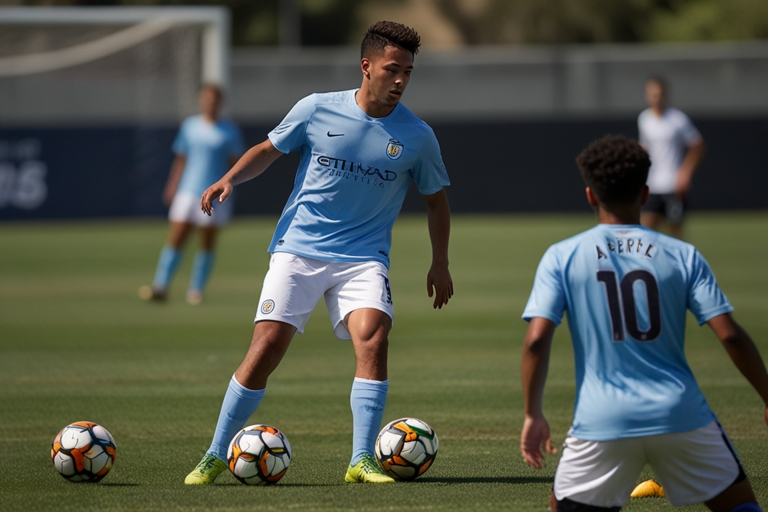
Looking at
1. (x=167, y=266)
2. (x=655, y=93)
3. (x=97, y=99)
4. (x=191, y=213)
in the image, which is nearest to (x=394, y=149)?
(x=167, y=266)

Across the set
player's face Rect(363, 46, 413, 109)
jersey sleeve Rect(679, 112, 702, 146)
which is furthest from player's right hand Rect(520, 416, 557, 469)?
jersey sleeve Rect(679, 112, 702, 146)

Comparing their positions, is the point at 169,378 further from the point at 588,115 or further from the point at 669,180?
the point at 588,115

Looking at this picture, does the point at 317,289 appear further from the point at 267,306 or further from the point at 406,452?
the point at 406,452

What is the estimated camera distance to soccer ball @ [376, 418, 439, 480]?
18.3 ft

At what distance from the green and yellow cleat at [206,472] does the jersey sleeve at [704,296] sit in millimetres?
2545

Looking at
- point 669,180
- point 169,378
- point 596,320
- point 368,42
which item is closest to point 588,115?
point 669,180

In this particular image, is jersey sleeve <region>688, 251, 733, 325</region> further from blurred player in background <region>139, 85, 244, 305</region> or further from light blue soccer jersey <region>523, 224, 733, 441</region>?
blurred player in background <region>139, 85, 244, 305</region>

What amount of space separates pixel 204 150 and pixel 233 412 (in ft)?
29.3

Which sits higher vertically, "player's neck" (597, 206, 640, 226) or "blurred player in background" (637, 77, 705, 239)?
"player's neck" (597, 206, 640, 226)

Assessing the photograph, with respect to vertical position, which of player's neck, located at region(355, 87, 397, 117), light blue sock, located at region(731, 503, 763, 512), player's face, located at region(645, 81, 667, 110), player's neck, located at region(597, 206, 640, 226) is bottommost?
light blue sock, located at region(731, 503, 763, 512)

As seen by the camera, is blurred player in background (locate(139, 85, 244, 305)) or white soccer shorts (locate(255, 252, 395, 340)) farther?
blurred player in background (locate(139, 85, 244, 305))

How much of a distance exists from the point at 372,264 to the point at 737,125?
2335 cm

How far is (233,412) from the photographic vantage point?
553cm

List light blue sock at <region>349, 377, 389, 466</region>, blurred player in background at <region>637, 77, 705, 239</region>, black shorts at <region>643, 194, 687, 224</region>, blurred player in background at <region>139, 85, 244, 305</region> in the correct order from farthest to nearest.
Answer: blurred player in background at <region>637, 77, 705, 239</region>
black shorts at <region>643, 194, 687, 224</region>
blurred player in background at <region>139, 85, 244, 305</region>
light blue sock at <region>349, 377, 389, 466</region>
